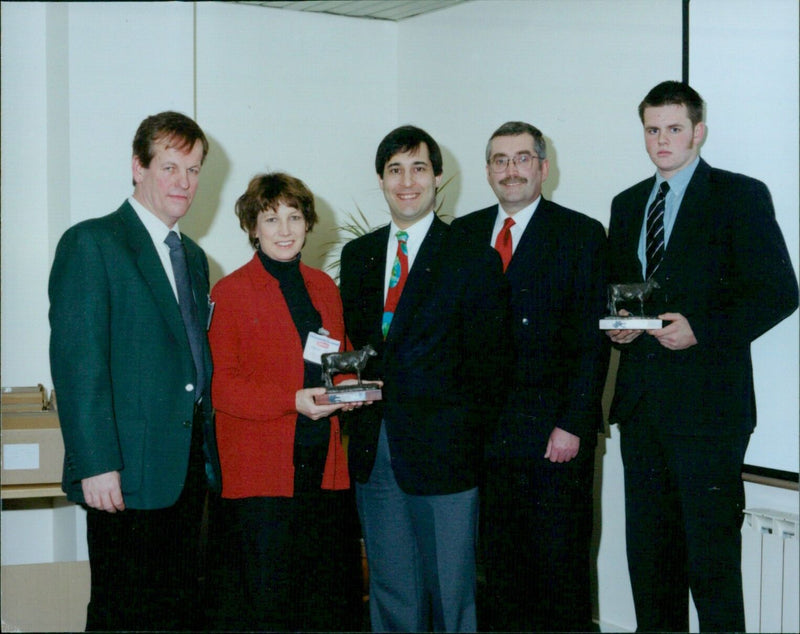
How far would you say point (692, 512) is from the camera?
9.20ft

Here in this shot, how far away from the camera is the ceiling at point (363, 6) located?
4.62m

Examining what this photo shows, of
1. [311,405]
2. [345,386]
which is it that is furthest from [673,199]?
[311,405]

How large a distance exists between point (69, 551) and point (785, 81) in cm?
348

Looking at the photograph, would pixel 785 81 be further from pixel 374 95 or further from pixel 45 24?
pixel 45 24

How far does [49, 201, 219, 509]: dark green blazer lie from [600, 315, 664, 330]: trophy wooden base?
127 cm

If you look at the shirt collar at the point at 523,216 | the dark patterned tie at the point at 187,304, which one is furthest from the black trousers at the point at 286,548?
the shirt collar at the point at 523,216

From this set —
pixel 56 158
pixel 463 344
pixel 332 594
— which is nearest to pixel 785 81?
pixel 463 344

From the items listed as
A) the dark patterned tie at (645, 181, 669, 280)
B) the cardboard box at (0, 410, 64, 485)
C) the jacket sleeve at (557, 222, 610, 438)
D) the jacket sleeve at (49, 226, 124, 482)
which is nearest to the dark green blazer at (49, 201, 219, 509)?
the jacket sleeve at (49, 226, 124, 482)

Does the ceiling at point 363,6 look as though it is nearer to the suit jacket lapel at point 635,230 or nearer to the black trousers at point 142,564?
the suit jacket lapel at point 635,230

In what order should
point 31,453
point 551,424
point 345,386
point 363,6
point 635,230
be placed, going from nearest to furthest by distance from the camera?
1. point 345,386
2. point 551,424
3. point 635,230
4. point 31,453
5. point 363,6

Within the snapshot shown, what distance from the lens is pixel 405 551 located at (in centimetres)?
266

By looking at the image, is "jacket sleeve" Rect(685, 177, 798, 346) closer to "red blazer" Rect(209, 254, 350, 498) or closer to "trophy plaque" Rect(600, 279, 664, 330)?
"trophy plaque" Rect(600, 279, 664, 330)

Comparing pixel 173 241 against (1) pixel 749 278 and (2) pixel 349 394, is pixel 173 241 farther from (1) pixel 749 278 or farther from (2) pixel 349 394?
(1) pixel 749 278

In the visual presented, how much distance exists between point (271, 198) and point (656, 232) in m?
1.27
